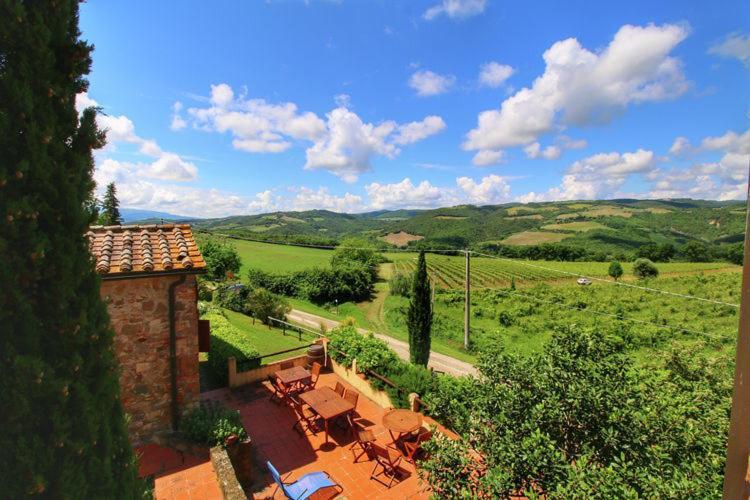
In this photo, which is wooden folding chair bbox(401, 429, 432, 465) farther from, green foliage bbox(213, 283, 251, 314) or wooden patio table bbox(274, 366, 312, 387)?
green foliage bbox(213, 283, 251, 314)

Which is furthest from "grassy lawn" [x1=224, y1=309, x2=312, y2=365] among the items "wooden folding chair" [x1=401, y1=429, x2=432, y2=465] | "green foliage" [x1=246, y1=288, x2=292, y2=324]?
"wooden folding chair" [x1=401, y1=429, x2=432, y2=465]

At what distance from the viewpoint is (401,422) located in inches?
315

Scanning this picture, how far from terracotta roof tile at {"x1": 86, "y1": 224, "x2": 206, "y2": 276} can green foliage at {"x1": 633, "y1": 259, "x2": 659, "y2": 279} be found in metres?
59.3

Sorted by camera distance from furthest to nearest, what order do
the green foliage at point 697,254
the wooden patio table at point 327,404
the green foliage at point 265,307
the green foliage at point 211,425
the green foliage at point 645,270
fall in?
the green foliage at point 697,254
the green foliage at point 645,270
the green foliage at point 265,307
the wooden patio table at point 327,404
the green foliage at point 211,425

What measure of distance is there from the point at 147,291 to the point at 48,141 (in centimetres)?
520

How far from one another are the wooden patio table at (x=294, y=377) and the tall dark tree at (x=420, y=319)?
7355 millimetres

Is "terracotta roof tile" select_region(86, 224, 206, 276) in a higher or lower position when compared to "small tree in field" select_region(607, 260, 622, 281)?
higher

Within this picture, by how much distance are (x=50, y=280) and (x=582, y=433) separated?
18.1 feet

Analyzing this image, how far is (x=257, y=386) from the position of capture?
11.2 m

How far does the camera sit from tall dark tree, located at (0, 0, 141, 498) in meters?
2.48

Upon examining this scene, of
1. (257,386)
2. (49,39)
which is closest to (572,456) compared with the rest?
(49,39)

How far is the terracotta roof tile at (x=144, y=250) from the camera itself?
6.88 metres

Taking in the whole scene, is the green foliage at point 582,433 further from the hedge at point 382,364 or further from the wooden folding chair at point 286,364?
the wooden folding chair at point 286,364

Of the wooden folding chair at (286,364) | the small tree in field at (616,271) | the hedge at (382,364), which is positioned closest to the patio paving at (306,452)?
the hedge at (382,364)
